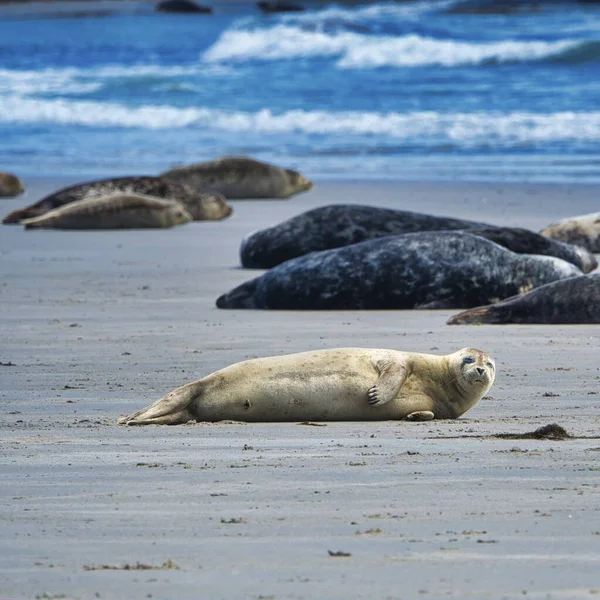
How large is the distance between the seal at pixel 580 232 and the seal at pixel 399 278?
9.24 feet

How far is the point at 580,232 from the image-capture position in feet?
40.0

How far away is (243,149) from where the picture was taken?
24.2m

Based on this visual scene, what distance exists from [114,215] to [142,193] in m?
1.18

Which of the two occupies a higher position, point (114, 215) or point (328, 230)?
point (328, 230)

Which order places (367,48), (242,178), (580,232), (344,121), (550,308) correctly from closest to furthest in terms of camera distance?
(550,308)
(580,232)
(242,178)
(344,121)
(367,48)

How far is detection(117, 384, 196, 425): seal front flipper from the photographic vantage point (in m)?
5.21

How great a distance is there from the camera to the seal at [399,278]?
906 cm

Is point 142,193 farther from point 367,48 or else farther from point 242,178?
point 367,48

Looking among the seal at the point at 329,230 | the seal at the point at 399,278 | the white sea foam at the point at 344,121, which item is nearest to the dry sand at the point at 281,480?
the seal at the point at 399,278

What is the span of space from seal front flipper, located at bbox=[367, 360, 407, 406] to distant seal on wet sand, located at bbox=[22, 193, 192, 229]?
380 inches

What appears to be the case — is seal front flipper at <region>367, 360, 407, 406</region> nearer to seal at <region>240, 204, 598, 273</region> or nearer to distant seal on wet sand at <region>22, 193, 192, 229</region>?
seal at <region>240, 204, 598, 273</region>

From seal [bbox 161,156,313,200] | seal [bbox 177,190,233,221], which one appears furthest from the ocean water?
seal [bbox 177,190,233,221]

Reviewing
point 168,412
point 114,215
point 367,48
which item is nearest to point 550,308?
point 168,412

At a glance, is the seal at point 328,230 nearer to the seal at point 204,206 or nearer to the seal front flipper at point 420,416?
the seal at point 204,206
